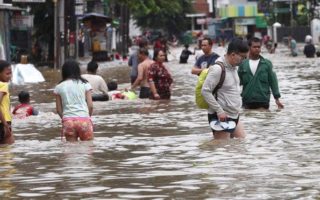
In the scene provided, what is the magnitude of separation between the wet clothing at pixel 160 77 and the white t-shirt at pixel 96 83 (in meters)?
1.37

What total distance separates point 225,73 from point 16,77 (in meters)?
21.6

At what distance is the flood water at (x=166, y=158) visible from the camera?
978cm

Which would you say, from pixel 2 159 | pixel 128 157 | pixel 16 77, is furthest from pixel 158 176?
pixel 16 77

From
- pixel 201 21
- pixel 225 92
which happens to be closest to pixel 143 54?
pixel 225 92

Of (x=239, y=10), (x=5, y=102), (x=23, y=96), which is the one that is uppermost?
(x=239, y=10)

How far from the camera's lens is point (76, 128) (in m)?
13.7

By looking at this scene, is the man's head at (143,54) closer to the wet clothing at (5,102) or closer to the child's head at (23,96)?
the child's head at (23,96)

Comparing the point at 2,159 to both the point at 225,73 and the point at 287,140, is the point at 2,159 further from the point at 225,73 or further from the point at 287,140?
the point at 287,140

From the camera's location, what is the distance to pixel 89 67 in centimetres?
2025

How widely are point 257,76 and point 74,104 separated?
5146 millimetres

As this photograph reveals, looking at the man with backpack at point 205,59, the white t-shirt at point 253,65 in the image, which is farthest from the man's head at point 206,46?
the white t-shirt at point 253,65

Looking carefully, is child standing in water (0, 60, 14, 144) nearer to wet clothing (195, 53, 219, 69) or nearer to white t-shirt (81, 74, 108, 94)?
wet clothing (195, 53, 219, 69)

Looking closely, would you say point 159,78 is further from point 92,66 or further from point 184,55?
point 184,55

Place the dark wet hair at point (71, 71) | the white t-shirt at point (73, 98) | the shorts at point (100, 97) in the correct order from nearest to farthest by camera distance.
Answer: the white t-shirt at point (73, 98), the dark wet hair at point (71, 71), the shorts at point (100, 97)
